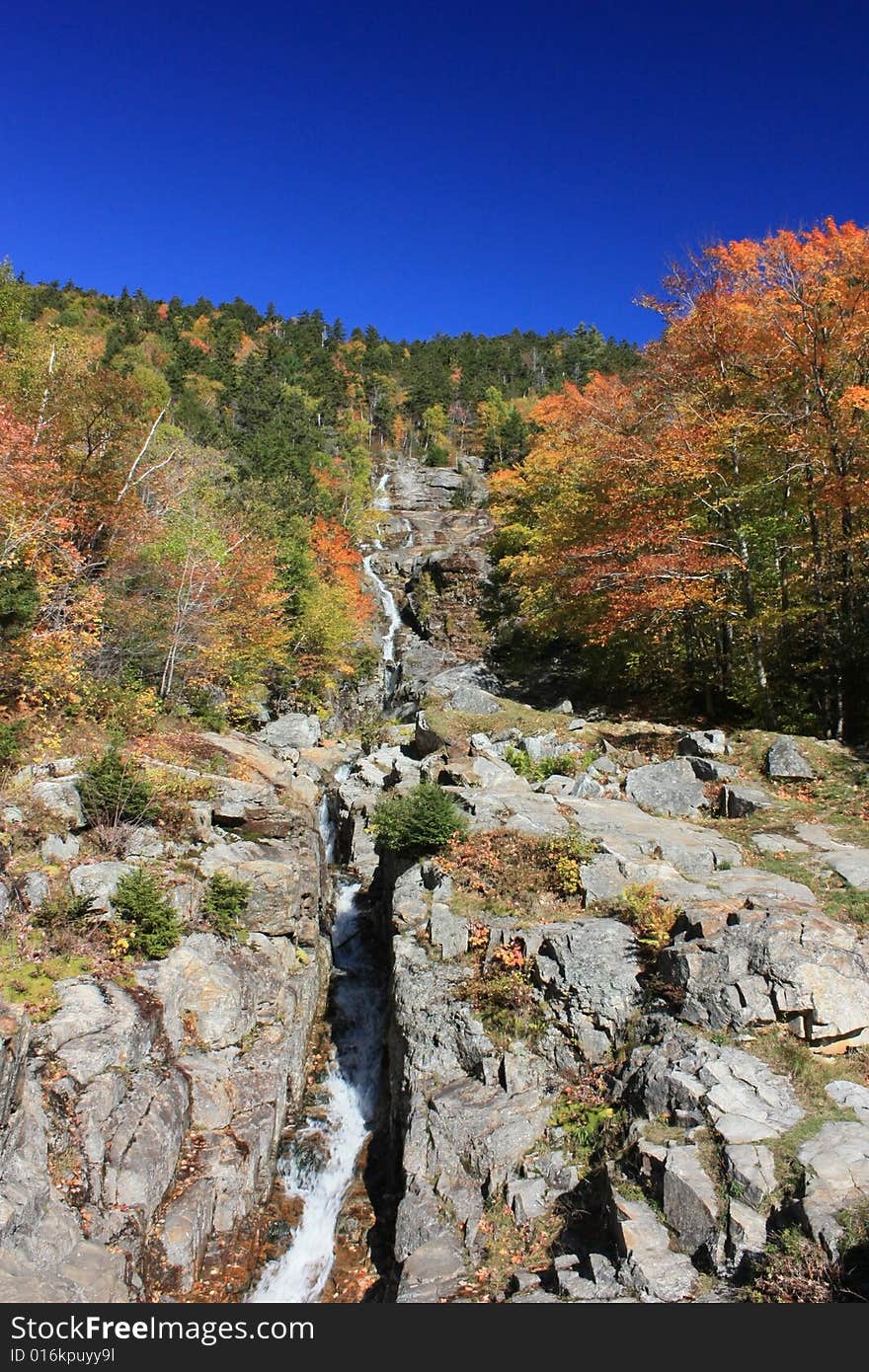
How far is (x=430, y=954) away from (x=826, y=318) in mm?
18219

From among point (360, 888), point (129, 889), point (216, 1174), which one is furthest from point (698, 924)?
point (360, 888)

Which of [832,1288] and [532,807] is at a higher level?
[532,807]

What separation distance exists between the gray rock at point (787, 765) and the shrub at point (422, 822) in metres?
8.27

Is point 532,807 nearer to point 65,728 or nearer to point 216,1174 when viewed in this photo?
point 216,1174

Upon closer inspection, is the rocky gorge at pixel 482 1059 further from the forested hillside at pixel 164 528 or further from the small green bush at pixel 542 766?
the forested hillside at pixel 164 528

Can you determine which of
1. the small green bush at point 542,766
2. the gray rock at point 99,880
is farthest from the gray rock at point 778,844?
the gray rock at point 99,880

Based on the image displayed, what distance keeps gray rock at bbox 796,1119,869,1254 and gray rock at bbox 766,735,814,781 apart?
10.5 meters

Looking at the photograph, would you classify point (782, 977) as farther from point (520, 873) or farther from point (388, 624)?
point (388, 624)

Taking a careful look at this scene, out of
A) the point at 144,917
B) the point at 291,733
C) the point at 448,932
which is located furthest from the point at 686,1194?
the point at 291,733

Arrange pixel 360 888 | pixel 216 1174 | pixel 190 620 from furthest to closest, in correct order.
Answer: pixel 190 620 → pixel 360 888 → pixel 216 1174

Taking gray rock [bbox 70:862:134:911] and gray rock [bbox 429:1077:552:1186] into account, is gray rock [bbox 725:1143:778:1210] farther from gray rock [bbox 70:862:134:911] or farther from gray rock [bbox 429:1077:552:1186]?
gray rock [bbox 70:862:134:911]

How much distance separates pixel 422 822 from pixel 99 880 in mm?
6202

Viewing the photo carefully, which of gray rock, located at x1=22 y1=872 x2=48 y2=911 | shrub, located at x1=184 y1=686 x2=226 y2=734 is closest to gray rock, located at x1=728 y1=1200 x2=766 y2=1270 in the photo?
gray rock, located at x1=22 y1=872 x2=48 y2=911

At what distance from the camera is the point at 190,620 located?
906 inches
